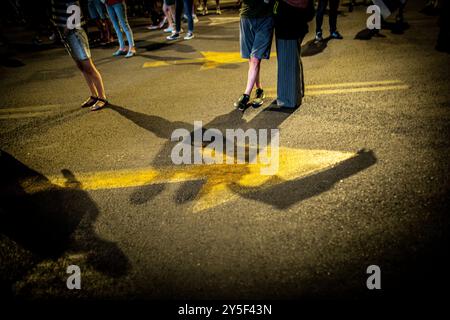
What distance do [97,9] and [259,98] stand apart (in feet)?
21.8

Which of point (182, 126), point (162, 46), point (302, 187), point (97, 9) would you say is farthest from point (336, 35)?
point (97, 9)

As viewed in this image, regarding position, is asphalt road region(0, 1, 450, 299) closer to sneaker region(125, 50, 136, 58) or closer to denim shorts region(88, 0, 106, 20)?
sneaker region(125, 50, 136, 58)

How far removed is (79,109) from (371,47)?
607cm

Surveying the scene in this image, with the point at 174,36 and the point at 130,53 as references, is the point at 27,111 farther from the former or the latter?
the point at 174,36

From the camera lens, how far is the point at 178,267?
2027mm

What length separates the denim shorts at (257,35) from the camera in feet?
12.1

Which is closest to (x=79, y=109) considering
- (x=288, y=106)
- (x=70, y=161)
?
(x=70, y=161)

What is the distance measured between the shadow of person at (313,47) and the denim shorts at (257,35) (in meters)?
2.45

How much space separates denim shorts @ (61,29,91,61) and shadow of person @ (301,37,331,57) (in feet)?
14.3

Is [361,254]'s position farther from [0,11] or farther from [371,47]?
[0,11]

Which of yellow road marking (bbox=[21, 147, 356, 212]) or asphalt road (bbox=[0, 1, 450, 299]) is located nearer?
asphalt road (bbox=[0, 1, 450, 299])

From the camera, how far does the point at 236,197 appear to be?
102 inches

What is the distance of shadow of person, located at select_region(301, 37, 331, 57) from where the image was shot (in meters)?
5.97

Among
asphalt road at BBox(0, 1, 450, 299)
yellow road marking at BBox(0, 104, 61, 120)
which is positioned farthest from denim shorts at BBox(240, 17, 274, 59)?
yellow road marking at BBox(0, 104, 61, 120)
